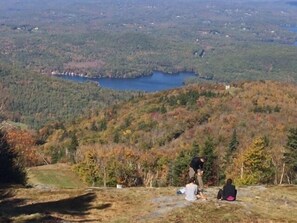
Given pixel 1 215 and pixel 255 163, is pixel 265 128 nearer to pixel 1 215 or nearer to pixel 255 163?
pixel 255 163

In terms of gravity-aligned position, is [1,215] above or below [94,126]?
above

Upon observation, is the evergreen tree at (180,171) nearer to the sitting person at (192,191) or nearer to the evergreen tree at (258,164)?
the evergreen tree at (258,164)

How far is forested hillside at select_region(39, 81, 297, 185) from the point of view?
80812 mm

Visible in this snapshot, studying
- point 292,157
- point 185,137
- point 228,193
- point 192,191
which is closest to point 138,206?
point 192,191

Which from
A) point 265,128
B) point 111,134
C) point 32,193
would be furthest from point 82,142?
point 32,193

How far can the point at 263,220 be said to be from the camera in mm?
25609

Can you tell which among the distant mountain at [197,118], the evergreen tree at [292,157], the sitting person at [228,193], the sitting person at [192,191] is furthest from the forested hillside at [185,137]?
the sitting person at [192,191]

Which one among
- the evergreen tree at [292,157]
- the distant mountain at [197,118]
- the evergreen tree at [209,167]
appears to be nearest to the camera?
the evergreen tree at [209,167]

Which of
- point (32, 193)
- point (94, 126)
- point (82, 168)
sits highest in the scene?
point (32, 193)

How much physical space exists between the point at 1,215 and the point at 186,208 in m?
9.63

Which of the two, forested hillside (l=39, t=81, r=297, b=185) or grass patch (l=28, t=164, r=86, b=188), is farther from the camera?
forested hillside (l=39, t=81, r=297, b=185)

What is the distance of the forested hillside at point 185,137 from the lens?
265 feet

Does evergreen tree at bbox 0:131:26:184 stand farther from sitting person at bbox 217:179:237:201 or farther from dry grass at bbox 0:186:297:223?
sitting person at bbox 217:179:237:201

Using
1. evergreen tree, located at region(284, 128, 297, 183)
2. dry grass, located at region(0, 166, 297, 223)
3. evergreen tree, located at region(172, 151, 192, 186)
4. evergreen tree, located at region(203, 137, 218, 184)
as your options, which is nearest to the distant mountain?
evergreen tree, located at region(284, 128, 297, 183)
